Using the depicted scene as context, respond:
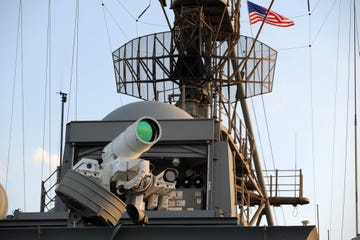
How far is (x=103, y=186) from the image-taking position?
374 inches

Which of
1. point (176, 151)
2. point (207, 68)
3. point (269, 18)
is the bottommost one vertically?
point (176, 151)

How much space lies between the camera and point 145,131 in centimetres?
967

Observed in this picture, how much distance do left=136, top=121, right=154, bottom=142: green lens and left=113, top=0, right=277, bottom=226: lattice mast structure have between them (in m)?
10.7

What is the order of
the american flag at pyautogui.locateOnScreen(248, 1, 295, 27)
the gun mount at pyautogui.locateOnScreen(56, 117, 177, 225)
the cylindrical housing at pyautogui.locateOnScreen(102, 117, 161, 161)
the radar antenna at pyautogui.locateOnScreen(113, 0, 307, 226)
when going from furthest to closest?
the american flag at pyautogui.locateOnScreen(248, 1, 295, 27)
the radar antenna at pyautogui.locateOnScreen(113, 0, 307, 226)
the cylindrical housing at pyautogui.locateOnScreen(102, 117, 161, 161)
the gun mount at pyautogui.locateOnScreen(56, 117, 177, 225)

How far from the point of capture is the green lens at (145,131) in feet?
31.6

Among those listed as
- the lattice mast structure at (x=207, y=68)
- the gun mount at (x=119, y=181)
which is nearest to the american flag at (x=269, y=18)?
the lattice mast structure at (x=207, y=68)

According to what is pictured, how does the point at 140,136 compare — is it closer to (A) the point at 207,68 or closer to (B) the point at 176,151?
(B) the point at 176,151

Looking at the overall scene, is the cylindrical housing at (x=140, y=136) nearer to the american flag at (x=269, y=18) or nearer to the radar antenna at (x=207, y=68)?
the radar antenna at (x=207, y=68)

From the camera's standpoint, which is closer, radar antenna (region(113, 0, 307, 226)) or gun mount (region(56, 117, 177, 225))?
gun mount (region(56, 117, 177, 225))

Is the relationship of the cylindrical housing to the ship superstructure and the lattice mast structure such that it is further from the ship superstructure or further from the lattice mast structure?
the lattice mast structure

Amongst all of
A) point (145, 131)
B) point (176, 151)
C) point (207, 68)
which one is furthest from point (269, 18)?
point (145, 131)

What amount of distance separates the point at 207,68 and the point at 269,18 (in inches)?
176

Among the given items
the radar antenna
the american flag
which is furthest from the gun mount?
the american flag

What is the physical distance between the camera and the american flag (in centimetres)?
2505
